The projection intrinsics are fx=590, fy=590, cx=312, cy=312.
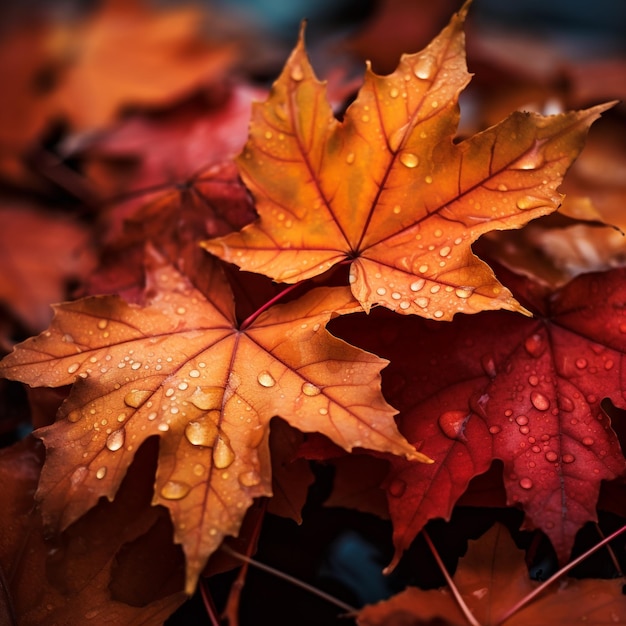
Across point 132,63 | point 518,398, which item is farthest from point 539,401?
point 132,63

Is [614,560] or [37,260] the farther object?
[37,260]

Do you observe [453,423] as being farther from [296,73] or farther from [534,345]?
[296,73]

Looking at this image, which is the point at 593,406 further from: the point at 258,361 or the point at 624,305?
the point at 258,361

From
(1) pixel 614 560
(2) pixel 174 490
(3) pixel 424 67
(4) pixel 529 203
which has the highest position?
(3) pixel 424 67

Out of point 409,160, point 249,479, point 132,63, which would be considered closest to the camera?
point 249,479

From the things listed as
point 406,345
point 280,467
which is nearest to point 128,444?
point 280,467

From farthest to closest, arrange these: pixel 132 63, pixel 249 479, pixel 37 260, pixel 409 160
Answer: pixel 132 63 → pixel 37 260 → pixel 409 160 → pixel 249 479
